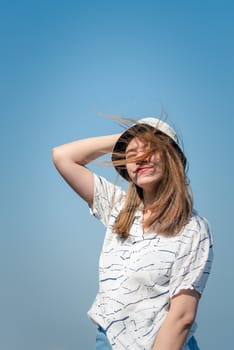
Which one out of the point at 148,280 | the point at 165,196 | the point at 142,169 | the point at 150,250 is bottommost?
the point at 148,280

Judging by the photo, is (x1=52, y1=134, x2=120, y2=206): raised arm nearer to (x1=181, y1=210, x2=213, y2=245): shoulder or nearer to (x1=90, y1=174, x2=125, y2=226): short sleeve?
(x1=90, y1=174, x2=125, y2=226): short sleeve

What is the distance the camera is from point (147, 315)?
358 centimetres

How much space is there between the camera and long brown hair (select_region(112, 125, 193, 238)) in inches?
148

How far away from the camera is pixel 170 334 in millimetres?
3469

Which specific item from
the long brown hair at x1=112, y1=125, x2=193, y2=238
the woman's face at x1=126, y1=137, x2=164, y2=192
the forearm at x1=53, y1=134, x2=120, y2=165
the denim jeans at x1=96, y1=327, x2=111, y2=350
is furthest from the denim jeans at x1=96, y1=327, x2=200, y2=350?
the forearm at x1=53, y1=134, x2=120, y2=165

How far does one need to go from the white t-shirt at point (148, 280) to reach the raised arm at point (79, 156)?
2.44 feet

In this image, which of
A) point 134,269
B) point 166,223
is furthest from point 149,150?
point 134,269

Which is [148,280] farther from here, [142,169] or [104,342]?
[142,169]

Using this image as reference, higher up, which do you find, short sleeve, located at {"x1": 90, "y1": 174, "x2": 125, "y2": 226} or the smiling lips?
the smiling lips

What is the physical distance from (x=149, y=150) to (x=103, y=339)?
1.18 meters

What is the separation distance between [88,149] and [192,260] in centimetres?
123

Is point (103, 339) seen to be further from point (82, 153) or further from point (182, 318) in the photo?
point (82, 153)

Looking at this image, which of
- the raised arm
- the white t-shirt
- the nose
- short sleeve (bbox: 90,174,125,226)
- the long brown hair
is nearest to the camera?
the white t-shirt

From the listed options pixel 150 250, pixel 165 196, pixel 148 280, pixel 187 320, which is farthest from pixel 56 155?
pixel 187 320
